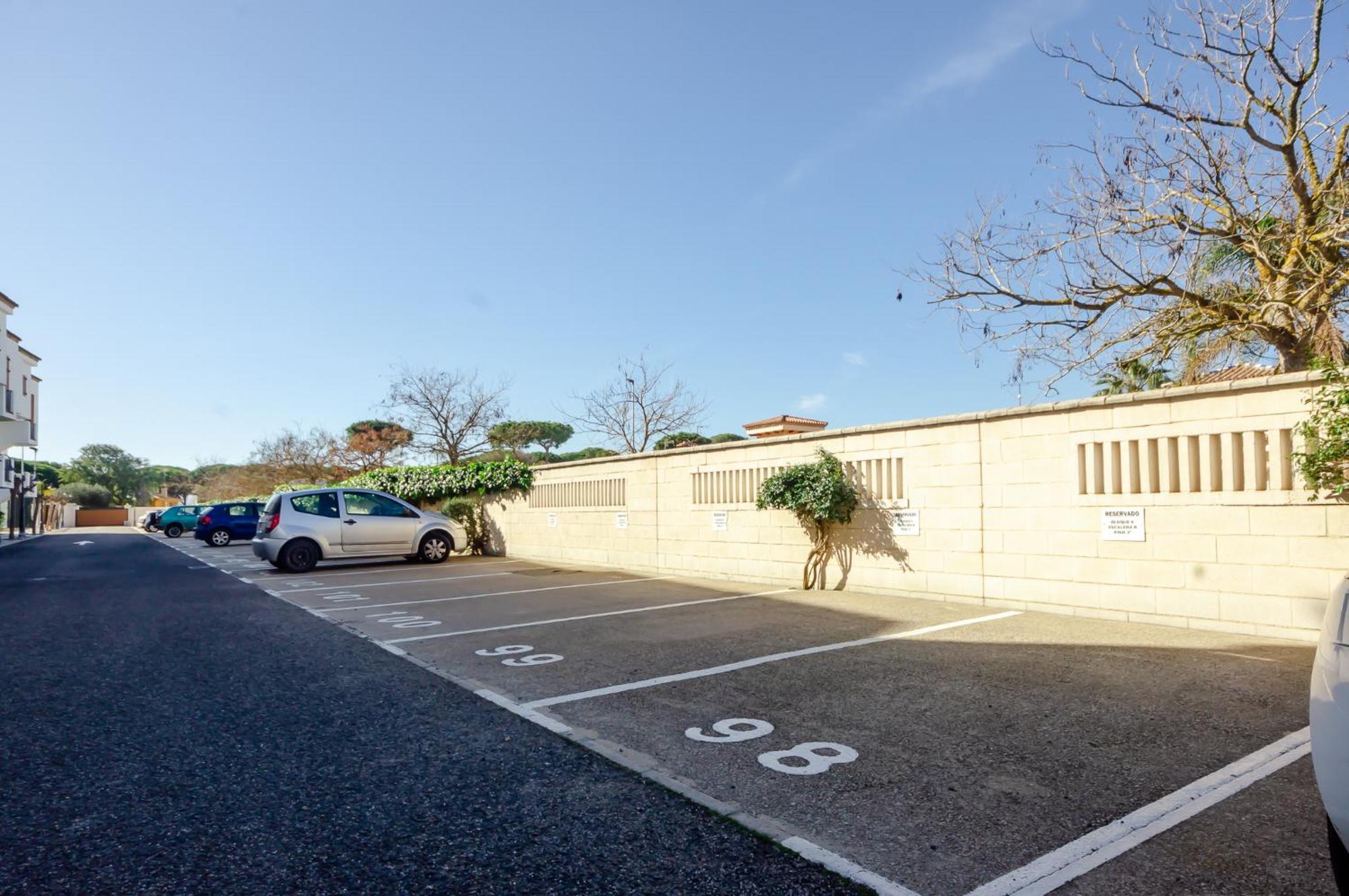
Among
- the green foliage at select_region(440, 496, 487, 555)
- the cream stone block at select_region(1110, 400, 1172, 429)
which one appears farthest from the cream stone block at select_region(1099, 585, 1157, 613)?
the green foliage at select_region(440, 496, 487, 555)

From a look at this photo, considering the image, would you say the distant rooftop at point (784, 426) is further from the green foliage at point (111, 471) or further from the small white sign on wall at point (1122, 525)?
the green foliage at point (111, 471)

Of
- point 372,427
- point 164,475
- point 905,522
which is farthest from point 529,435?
point 164,475

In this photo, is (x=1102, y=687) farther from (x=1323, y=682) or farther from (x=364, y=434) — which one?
(x=364, y=434)

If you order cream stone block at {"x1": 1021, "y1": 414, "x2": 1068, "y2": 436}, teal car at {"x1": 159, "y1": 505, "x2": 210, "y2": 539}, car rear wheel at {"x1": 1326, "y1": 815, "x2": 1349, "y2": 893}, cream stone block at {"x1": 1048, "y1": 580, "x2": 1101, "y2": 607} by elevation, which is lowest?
teal car at {"x1": 159, "y1": 505, "x2": 210, "y2": 539}

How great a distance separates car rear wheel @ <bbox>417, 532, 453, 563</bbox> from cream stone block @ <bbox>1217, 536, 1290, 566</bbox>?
13.7 metres

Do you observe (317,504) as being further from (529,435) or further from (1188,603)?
(529,435)

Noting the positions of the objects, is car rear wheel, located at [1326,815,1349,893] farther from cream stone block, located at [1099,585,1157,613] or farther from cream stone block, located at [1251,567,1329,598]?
cream stone block, located at [1099,585,1157,613]

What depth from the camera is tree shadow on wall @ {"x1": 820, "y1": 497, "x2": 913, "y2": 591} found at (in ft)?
32.3

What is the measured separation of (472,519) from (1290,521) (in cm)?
1714

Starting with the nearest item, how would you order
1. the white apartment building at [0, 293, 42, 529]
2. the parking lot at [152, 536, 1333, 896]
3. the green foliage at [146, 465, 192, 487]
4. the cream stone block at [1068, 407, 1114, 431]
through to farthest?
the parking lot at [152, 536, 1333, 896]
the cream stone block at [1068, 407, 1114, 431]
the white apartment building at [0, 293, 42, 529]
the green foliage at [146, 465, 192, 487]

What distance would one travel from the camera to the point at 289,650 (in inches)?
271

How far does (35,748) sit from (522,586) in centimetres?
805

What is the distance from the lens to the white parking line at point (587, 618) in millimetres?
7577

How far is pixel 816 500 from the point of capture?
32.7ft
